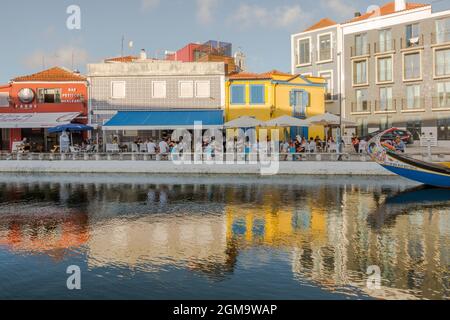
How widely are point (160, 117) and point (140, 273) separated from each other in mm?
27921

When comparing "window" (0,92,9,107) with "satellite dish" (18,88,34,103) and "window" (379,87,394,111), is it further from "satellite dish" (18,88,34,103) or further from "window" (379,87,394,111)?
"window" (379,87,394,111)

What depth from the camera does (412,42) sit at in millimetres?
45062

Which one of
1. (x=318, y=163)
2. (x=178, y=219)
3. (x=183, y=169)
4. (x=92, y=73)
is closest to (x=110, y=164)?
(x=183, y=169)

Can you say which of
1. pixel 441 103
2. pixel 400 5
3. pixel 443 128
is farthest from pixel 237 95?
pixel 400 5

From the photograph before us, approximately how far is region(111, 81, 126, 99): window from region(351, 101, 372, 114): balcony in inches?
882

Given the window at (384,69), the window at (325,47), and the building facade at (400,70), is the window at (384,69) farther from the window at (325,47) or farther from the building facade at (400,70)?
the window at (325,47)

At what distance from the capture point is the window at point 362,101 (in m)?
48.2

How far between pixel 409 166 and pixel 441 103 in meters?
20.4

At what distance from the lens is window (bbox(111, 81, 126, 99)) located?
A: 131ft

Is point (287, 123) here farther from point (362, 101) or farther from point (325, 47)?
point (325, 47)

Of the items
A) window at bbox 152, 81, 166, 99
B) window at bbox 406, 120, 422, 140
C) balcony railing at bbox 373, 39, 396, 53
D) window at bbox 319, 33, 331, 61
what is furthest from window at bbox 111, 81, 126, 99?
window at bbox 406, 120, 422, 140

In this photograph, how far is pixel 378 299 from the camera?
9.05 metres

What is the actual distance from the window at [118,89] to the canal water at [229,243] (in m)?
15.9

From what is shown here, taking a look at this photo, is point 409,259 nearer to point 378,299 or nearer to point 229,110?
point 378,299
